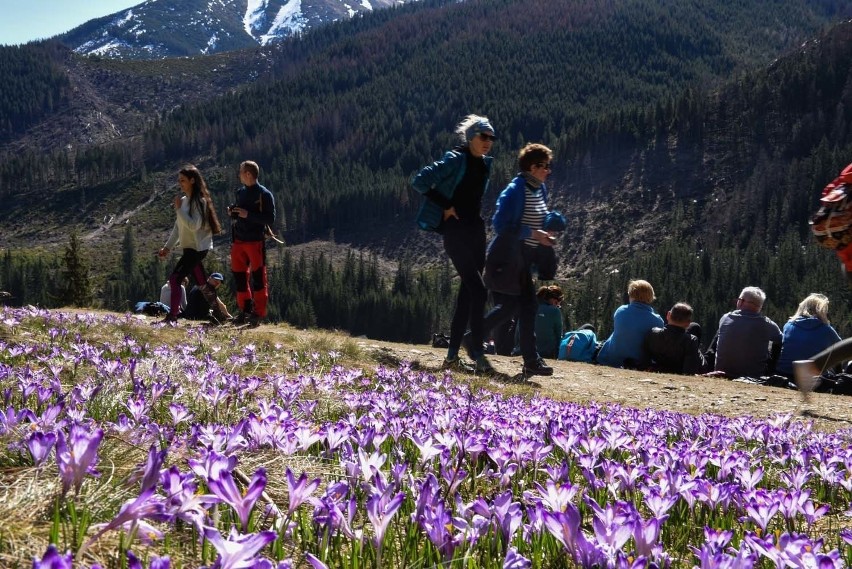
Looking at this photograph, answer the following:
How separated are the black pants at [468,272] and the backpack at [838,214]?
14.5 ft

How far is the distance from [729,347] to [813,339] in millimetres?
1258

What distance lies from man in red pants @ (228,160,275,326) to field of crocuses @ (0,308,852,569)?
23.6 ft

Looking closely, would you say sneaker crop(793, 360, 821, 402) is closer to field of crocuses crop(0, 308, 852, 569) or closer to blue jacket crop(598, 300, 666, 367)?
field of crocuses crop(0, 308, 852, 569)

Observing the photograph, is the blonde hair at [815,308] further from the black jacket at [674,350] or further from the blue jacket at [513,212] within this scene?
the blue jacket at [513,212]

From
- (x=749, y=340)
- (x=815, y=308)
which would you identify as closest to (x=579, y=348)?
(x=749, y=340)

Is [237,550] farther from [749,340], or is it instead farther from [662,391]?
[749,340]

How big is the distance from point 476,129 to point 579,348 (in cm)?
579

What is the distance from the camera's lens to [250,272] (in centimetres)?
1216

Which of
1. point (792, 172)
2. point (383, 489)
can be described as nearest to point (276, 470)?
point (383, 489)

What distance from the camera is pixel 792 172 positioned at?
15200 centimetres

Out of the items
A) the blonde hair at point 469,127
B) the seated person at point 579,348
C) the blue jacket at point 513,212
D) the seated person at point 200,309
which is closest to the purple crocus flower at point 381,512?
the blonde hair at point 469,127

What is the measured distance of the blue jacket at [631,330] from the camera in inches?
453

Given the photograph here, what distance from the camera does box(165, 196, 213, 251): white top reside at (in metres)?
11.6

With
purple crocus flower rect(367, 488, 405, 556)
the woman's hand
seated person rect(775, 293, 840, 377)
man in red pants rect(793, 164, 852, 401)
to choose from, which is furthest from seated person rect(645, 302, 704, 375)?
purple crocus flower rect(367, 488, 405, 556)
